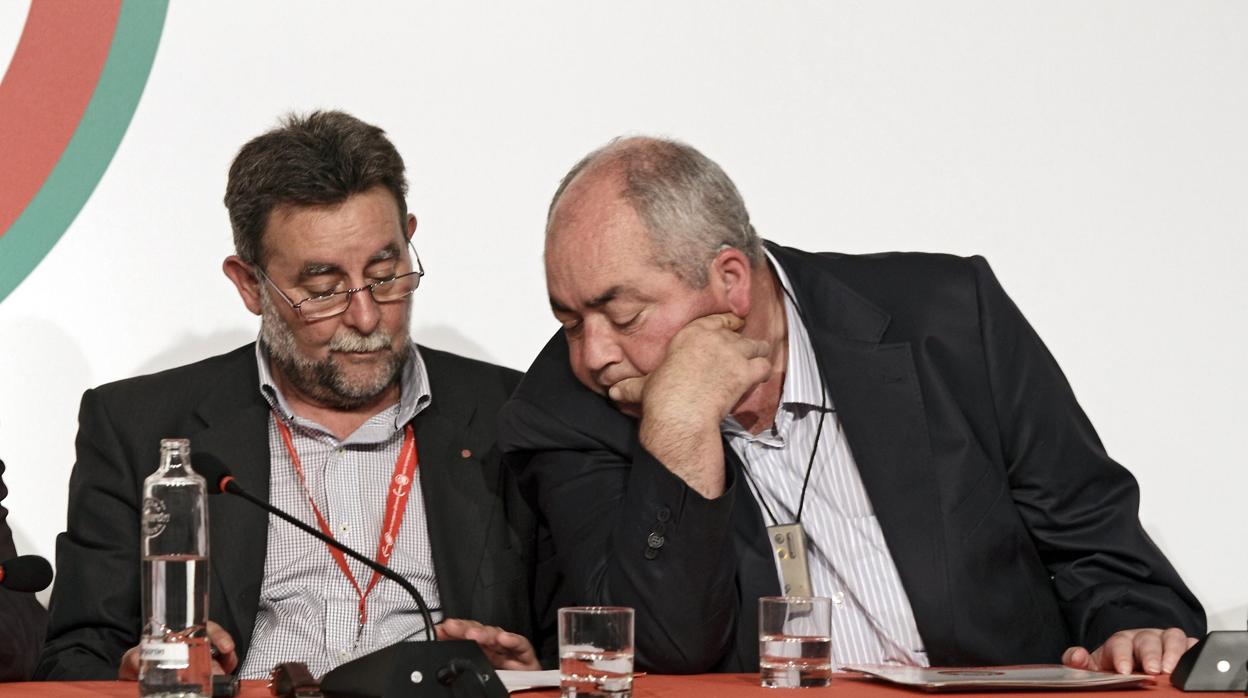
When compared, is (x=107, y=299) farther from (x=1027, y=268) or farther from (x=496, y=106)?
(x=1027, y=268)

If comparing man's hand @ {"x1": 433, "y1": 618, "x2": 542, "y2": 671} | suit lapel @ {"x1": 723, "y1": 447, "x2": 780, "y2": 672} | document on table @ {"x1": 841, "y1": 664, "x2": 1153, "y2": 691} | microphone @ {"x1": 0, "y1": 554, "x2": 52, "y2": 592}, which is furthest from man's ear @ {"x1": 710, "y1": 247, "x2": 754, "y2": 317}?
microphone @ {"x1": 0, "y1": 554, "x2": 52, "y2": 592}

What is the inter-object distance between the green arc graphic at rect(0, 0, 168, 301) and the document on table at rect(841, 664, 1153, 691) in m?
2.20

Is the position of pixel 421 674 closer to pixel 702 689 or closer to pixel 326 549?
pixel 702 689

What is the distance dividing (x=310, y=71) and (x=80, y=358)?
857 millimetres

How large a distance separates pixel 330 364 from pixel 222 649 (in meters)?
0.94

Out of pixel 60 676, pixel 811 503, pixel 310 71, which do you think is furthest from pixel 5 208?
pixel 811 503

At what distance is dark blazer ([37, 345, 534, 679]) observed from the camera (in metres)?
3.22

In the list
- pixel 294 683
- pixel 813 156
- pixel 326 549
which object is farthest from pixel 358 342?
pixel 294 683

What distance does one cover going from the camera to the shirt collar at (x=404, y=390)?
3.44 m

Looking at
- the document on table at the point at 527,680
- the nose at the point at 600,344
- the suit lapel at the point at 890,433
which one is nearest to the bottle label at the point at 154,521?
the document on table at the point at 527,680

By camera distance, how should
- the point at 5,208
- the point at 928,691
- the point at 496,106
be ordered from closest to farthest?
1. the point at 928,691
2. the point at 5,208
3. the point at 496,106

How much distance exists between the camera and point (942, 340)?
298 cm

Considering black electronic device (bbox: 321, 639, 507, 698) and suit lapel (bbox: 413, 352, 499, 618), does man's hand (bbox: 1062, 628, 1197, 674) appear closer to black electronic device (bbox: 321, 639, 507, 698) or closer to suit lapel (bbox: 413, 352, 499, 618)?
black electronic device (bbox: 321, 639, 507, 698)

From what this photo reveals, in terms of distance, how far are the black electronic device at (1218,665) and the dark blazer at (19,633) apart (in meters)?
1.78
